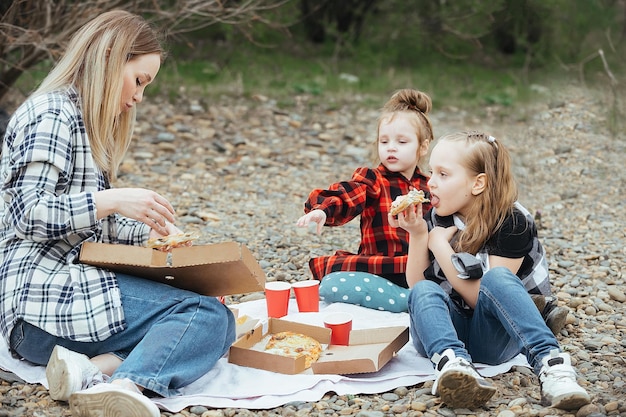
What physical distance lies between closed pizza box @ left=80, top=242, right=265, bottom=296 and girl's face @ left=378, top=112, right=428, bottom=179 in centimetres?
128

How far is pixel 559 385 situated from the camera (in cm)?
260

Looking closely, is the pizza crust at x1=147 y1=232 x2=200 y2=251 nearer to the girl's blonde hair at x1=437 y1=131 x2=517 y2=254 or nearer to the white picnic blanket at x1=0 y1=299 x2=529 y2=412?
the white picnic blanket at x1=0 y1=299 x2=529 y2=412

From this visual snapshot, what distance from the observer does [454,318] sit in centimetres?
304

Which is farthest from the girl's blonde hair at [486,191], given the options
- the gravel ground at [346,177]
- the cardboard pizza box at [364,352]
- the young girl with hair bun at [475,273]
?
the gravel ground at [346,177]

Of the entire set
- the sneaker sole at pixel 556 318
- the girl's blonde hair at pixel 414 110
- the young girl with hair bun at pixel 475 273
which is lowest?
the sneaker sole at pixel 556 318

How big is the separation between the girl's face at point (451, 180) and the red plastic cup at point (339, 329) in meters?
0.59

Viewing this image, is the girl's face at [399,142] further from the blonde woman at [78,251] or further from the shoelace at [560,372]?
the shoelace at [560,372]

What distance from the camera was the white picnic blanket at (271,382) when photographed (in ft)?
9.08

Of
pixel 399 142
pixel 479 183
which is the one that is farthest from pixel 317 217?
pixel 479 183

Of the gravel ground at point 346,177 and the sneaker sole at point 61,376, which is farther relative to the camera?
the gravel ground at point 346,177

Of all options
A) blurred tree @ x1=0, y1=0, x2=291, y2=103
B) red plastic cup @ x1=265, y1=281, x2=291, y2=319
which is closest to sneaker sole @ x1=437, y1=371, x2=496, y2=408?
red plastic cup @ x1=265, y1=281, x2=291, y2=319

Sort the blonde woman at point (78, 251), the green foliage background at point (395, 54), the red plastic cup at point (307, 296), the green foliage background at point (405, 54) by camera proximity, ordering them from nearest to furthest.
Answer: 1. the blonde woman at point (78, 251)
2. the red plastic cup at point (307, 296)
3. the green foliage background at point (395, 54)
4. the green foliage background at point (405, 54)

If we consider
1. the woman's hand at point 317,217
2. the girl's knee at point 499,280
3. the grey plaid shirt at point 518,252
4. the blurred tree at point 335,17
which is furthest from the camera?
the blurred tree at point 335,17

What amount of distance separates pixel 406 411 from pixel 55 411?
1.14 metres
